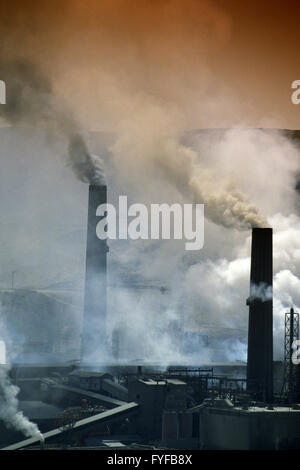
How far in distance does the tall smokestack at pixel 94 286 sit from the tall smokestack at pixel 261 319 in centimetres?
1642

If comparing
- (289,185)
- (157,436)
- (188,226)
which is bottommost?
(157,436)

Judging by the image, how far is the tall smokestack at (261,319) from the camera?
50.3m

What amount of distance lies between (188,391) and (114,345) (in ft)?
89.9

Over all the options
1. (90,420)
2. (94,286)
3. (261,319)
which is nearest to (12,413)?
(90,420)

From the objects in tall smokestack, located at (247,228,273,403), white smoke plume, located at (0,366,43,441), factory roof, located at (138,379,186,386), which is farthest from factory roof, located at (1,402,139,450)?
tall smokestack, located at (247,228,273,403)

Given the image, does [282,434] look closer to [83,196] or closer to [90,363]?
[90,363]

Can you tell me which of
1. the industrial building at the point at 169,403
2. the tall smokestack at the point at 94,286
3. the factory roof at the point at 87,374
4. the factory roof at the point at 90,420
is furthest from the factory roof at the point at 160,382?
the tall smokestack at the point at 94,286

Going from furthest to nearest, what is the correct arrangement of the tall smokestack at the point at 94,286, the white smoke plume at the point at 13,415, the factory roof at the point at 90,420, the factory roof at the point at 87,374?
the tall smokestack at the point at 94,286 < the factory roof at the point at 87,374 < the white smoke plume at the point at 13,415 < the factory roof at the point at 90,420

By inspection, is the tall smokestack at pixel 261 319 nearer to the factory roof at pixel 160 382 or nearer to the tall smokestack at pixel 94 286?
the factory roof at pixel 160 382

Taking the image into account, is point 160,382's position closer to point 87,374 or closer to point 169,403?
point 169,403

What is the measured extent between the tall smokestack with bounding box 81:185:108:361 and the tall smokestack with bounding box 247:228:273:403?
16418 millimetres

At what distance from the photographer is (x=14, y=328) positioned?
374 ft

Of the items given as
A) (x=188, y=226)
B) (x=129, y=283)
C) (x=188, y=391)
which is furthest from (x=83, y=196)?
(x=188, y=391)

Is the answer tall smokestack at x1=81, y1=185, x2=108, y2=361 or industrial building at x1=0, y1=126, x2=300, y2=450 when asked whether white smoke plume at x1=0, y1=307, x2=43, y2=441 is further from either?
tall smokestack at x1=81, y1=185, x2=108, y2=361
